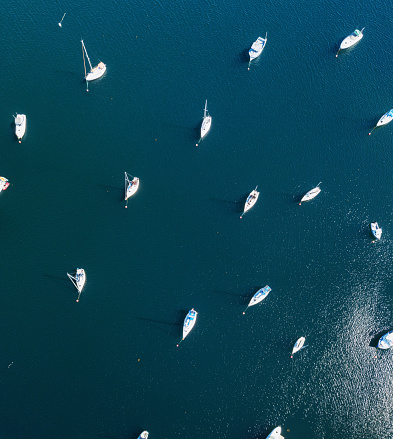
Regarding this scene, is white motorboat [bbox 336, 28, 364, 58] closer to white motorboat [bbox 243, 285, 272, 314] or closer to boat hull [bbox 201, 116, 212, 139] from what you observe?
boat hull [bbox 201, 116, 212, 139]

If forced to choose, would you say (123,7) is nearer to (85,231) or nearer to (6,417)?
(85,231)

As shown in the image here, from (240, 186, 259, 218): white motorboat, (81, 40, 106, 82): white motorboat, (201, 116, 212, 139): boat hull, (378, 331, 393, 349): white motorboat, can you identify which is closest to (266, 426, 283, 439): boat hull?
(378, 331, 393, 349): white motorboat

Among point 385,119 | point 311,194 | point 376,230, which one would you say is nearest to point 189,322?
point 311,194

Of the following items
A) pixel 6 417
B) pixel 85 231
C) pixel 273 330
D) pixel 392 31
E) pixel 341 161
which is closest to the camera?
pixel 6 417

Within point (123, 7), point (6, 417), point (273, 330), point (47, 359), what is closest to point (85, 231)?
point (47, 359)

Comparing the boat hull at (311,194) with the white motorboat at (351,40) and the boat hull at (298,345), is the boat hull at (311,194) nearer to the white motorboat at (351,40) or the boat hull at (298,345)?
the boat hull at (298,345)

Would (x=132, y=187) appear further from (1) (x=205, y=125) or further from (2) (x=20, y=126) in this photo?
(2) (x=20, y=126)
